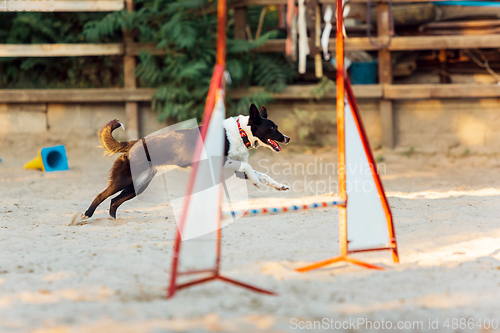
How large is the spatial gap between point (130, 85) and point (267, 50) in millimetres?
2452

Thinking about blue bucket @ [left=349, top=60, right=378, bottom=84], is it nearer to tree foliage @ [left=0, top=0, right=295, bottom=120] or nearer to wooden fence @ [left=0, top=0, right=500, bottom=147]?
wooden fence @ [left=0, top=0, right=500, bottom=147]

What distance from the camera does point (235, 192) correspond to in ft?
16.9

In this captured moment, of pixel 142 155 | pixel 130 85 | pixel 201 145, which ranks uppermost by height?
pixel 130 85

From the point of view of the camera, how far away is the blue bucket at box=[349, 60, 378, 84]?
7.70 meters

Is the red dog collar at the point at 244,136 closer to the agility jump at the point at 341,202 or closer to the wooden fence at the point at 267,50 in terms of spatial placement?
the agility jump at the point at 341,202

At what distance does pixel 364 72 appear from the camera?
7723 mm

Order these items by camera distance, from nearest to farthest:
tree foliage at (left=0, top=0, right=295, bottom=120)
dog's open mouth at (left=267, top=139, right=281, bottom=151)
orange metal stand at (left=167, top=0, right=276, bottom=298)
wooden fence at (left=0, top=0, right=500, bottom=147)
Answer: orange metal stand at (left=167, top=0, right=276, bottom=298), dog's open mouth at (left=267, top=139, right=281, bottom=151), wooden fence at (left=0, top=0, right=500, bottom=147), tree foliage at (left=0, top=0, right=295, bottom=120)

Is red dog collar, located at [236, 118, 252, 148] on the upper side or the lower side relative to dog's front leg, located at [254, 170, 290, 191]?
upper

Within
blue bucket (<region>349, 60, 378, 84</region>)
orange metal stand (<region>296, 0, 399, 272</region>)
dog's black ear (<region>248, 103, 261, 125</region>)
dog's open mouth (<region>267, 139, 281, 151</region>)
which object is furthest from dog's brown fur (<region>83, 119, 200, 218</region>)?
blue bucket (<region>349, 60, 378, 84</region>)

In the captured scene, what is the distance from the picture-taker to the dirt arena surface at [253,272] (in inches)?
73.5

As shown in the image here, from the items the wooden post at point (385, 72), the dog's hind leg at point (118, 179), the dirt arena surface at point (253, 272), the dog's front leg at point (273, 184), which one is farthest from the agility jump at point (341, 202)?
the wooden post at point (385, 72)

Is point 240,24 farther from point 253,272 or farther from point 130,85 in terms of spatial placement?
point 253,272

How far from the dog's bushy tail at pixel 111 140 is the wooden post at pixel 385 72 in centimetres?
479

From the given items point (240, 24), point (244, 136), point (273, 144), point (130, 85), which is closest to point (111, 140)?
point (244, 136)
